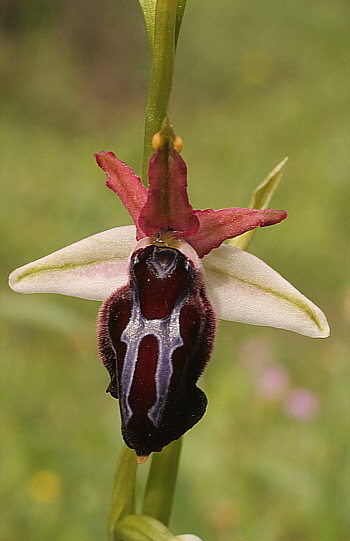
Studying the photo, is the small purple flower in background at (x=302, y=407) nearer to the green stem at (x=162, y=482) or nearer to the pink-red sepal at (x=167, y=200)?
the green stem at (x=162, y=482)

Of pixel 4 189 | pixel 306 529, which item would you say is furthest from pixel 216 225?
pixel 4 189

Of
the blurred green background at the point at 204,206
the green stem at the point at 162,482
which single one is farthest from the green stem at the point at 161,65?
the blurred green background at the point at 204,206

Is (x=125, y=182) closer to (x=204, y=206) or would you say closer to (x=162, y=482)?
(x=162, y=482)

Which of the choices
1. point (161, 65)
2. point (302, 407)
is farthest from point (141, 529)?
point (302, 407)

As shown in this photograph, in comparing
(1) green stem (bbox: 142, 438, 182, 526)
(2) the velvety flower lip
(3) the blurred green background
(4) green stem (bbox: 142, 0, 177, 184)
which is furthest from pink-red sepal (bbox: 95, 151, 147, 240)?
(3) the blurred green background

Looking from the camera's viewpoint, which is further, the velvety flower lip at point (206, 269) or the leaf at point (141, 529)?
the leaf at point (141, 529)

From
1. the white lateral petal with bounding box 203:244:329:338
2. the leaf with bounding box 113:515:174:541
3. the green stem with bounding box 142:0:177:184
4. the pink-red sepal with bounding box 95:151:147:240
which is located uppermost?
the green stem with bounding box 142:0:177:184

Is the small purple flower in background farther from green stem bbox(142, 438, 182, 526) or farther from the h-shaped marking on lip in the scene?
the h-shaped marking on lip
